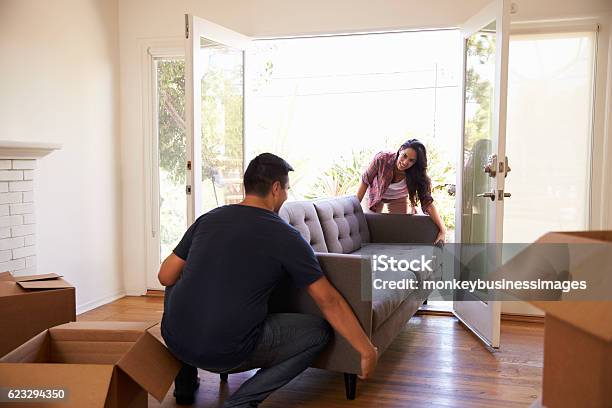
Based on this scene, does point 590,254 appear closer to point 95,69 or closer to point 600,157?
point 600,157

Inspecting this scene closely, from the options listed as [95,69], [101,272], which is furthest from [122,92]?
[101,272]

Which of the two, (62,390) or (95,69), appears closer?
(62,390)

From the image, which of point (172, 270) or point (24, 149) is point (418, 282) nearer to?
point (172, 270)

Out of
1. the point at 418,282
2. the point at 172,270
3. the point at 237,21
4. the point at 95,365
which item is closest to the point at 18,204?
the point at 172,270

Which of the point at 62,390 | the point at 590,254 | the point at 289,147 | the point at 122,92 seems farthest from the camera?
the point at 289,147

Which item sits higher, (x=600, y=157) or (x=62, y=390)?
(x=600, y=157)

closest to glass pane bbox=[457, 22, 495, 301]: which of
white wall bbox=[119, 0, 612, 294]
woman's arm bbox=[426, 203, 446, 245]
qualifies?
woman's arm bbox=[426, 203, 446, 245]

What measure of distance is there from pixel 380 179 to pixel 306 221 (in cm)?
134

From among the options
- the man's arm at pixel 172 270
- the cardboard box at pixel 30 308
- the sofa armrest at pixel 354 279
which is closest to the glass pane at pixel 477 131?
the sofa armrest at pixel 354 279

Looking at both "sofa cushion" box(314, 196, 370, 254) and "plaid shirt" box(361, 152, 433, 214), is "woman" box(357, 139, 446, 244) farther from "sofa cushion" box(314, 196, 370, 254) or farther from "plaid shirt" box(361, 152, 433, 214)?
"sofa cushion" box(314, 196, 370, 254)

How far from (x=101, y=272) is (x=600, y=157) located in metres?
3.87

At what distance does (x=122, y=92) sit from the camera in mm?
4777

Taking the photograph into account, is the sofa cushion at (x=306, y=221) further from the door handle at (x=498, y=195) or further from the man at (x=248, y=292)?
the door handle at (x=498, y=195)

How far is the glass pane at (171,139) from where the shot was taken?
4789 millimetres
